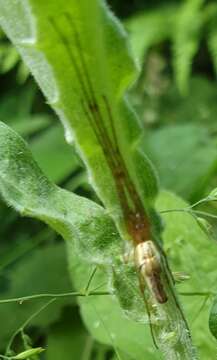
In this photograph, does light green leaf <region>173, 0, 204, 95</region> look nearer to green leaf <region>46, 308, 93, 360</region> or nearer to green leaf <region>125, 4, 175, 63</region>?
green leaf <region>125, 4, 175, 63</region>

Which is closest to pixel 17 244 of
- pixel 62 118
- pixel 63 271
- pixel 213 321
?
pixel 63 271

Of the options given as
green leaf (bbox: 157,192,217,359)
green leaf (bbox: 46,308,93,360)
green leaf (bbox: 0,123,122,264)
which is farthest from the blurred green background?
green leaf (bbox: 0,123,122,264)

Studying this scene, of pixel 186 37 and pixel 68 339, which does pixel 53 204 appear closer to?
pixel 68 339

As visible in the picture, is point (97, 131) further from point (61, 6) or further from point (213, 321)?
point (213, 321)

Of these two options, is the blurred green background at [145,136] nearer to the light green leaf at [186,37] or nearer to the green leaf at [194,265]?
the light green leaf at [186,37]

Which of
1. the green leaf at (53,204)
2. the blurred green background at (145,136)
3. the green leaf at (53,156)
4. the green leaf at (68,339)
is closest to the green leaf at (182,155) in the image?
the blurred green background at (145,136)

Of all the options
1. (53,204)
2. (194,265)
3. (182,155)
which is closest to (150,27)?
(182,155)

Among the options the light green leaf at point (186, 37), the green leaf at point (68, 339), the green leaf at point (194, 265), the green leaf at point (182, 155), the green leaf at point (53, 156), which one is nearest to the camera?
the green leaf at point (194, 265)

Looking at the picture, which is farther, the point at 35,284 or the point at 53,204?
the point at 35,284
